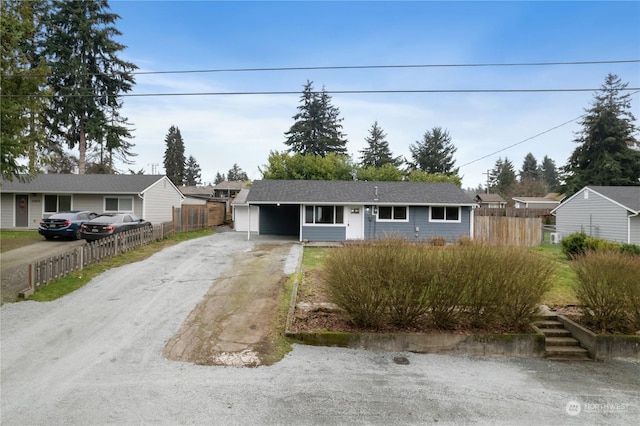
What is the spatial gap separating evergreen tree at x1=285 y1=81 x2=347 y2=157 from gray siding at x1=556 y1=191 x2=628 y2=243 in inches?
1122

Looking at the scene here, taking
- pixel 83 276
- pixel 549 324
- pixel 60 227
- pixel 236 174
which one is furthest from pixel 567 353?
pixel 236 174

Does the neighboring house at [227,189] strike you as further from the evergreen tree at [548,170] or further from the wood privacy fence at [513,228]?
the evergreen tree at [548,170]

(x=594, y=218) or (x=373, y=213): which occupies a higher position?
(x=373, y=213)

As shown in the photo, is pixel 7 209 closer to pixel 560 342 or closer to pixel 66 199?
pixel 66 199

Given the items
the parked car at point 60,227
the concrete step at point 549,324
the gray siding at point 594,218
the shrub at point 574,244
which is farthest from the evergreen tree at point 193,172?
the concrete step at point 549,324

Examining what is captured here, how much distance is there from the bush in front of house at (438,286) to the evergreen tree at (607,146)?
40929mm

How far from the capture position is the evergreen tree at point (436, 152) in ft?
165

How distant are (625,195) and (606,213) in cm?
157

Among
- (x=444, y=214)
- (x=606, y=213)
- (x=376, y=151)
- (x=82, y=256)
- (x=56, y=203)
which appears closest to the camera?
(x=82, y=256)

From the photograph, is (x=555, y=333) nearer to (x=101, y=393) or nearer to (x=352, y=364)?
(x=352, y=364)

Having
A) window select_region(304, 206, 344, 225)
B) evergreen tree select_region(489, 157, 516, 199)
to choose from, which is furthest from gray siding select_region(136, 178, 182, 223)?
evergreen tree select_region(489, 157, 516, 199)

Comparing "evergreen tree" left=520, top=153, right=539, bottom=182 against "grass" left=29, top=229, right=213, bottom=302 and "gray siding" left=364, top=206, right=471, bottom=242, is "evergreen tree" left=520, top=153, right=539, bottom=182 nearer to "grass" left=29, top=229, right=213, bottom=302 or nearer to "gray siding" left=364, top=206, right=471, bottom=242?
"gray siding" left=364, top=206, right=471, bottom=242

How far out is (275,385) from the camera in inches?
168

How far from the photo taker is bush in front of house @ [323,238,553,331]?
575 centimetres
